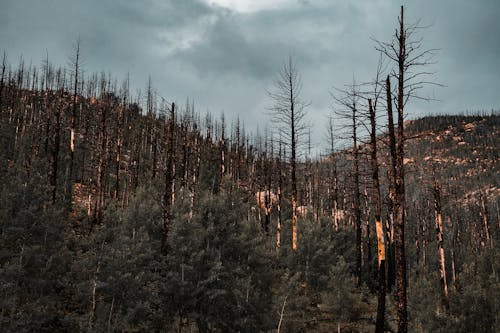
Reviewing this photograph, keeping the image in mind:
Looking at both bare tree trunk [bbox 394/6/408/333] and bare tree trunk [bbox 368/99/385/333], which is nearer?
bare tree trunk [bbox 394/6/408/333]

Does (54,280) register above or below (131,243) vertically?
below

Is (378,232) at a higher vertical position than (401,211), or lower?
lower

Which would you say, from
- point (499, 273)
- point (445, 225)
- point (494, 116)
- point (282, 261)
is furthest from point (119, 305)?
point (494, 116)

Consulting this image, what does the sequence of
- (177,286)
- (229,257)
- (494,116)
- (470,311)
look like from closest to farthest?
(177,286) < (229,257) < (470,311) < (494,116)

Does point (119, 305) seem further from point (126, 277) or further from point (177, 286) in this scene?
point (177, 286)

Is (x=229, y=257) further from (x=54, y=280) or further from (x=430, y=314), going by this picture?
(x=430, y=314)

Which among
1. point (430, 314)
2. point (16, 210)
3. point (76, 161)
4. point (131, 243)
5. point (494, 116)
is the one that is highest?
point (494, 116)

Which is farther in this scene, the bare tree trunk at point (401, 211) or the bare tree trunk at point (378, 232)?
the bare tree trunk at point (378, 232)

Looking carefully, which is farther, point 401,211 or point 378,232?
point 378,232

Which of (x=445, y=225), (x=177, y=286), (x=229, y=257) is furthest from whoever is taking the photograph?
(x=445, y=225)

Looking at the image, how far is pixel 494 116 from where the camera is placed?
186625 millimetres

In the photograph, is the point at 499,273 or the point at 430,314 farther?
the point at 499,273

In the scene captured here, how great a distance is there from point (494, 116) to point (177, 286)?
224119mm

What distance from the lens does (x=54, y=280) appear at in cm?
1213
